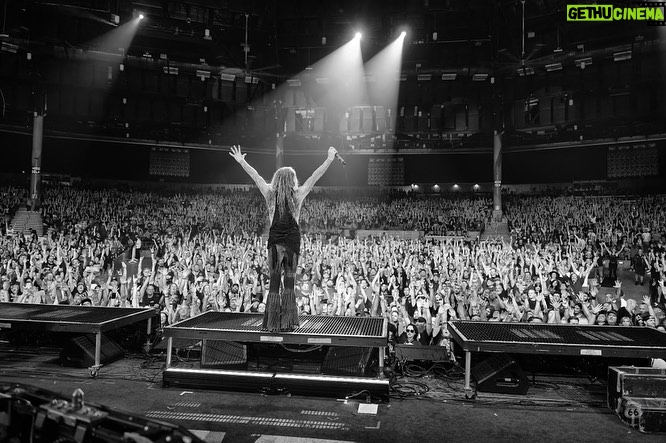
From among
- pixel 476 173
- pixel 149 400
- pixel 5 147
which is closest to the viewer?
pixel 149 400

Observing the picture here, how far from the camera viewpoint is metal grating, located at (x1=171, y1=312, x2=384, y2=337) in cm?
558

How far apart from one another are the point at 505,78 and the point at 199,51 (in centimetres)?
1646

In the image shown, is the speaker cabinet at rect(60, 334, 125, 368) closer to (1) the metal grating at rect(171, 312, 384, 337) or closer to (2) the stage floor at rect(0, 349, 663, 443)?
(2) the stage floor at rect(0, 349, 663, 443)

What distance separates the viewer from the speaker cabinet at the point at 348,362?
18.3ft

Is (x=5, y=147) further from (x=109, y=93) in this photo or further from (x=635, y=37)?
(x=635, y=37)

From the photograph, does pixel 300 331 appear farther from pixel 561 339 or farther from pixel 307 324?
pixel 561 339

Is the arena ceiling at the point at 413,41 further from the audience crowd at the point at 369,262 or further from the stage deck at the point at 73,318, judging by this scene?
the stage deck at the point at 73,318

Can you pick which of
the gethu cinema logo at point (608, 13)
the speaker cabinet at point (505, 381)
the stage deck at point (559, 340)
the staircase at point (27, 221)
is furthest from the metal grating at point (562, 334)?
the staircase at point (27, 221)

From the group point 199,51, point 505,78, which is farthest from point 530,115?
point 199,51

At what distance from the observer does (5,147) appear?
86.8 ft

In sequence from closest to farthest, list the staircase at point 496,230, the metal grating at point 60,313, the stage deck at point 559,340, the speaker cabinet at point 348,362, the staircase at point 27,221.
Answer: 1. the stage deck at point 559,340
2. the speaker cabinet at point 348,362
3. the metal grating at point 60,313
4. the staircase at point 27,221
5. the staircase at point 496,230

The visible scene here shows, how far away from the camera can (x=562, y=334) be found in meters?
5.96

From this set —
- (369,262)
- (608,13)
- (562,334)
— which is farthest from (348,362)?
(608,13)

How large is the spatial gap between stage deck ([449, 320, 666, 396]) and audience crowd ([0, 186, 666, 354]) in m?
1.64
